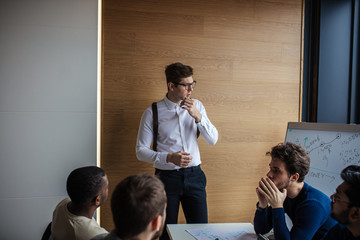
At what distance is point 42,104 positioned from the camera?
7.33 ft

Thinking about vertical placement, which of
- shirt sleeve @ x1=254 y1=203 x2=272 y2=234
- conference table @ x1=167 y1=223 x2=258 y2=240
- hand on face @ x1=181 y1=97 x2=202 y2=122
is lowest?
conference table @ x1=167 y1=223 x2=258 y2=240

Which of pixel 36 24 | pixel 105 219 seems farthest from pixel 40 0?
pixel 105 219

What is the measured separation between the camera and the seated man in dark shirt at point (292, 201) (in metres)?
1.42

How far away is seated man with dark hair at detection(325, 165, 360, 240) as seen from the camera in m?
1.13

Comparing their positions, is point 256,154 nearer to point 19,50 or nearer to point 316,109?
point 316,109

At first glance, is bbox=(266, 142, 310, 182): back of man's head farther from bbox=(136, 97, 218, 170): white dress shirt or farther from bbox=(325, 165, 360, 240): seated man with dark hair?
bbox=(136, 97, 218, 170): white dress shirt

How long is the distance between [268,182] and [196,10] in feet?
6.37

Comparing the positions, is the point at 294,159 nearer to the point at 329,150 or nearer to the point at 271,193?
the point at 271,193

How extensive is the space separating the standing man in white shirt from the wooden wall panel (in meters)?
0.45

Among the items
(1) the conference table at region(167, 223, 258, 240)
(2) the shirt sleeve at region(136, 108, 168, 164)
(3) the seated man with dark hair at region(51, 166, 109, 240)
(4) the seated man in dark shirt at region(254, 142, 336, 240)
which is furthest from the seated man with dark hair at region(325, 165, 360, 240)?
(2) the shirt sleeve at region(136, 108, 168, 164)

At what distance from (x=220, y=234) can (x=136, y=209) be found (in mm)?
724

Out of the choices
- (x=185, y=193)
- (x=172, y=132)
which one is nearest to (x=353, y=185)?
(x=185, y=193)

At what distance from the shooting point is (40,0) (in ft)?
7.26

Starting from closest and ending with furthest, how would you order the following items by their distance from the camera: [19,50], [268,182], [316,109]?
[268,182] → [19,50] → [316,109]
